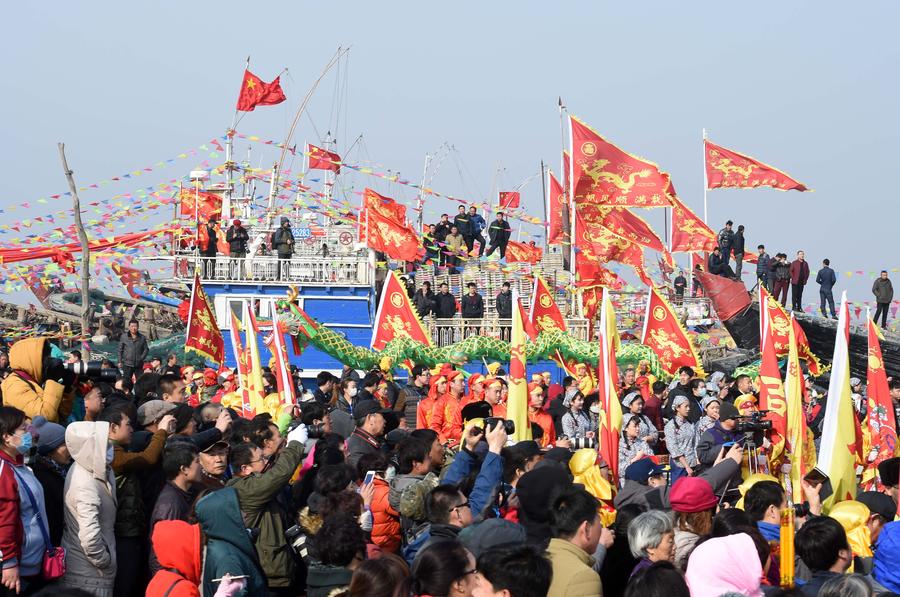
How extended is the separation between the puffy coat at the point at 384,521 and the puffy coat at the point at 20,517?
1844mm

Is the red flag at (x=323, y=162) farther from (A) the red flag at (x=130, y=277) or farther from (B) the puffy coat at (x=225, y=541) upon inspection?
(B) the puffy coat at (x=225, y=541)

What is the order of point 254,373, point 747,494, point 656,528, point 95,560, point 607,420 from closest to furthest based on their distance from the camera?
1. point 656,528
2. point 95,560
3. point 747,494
4. point 607,420
5. point 254,373

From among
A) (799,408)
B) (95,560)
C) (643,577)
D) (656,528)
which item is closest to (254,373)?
(799,408)

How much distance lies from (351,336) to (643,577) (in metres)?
23.3

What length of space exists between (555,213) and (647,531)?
2539cm

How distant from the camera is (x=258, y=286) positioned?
1101 inches

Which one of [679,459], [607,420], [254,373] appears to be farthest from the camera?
[254,373]

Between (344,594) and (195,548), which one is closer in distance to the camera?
(344,594)

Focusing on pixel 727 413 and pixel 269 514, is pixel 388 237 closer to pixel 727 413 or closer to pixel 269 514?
pixel 727 413

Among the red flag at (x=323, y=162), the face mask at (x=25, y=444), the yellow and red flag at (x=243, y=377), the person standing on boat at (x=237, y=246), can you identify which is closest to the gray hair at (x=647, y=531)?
the face mask at (x=25, y=444)

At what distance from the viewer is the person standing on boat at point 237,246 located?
27.2m

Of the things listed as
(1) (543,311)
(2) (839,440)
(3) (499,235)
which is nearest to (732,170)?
(3) (499,235)

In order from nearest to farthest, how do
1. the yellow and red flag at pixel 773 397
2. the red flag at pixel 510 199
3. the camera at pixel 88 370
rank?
the camera at pixel 88 370 → the yellow and red flag at pixel 773 397 → the red flag at pixel 510 199

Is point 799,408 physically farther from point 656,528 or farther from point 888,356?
point 888,356
